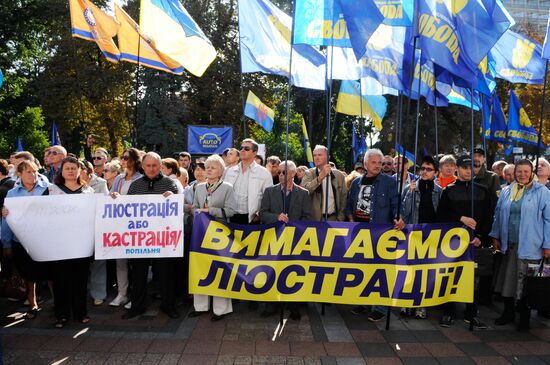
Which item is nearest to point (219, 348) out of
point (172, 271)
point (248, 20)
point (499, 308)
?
point (172, 271)

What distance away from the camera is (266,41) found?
21.6 feet

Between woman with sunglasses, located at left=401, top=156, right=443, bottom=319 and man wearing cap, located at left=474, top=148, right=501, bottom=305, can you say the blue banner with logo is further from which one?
woman with sunglasses, located at left=401, top=156, right=443, bottom=319

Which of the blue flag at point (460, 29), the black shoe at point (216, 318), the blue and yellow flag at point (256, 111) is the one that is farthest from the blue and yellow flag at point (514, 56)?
the black shoe at point (216, 318)

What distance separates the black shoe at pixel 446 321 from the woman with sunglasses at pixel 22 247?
485 cm

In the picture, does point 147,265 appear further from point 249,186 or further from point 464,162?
point 464,162

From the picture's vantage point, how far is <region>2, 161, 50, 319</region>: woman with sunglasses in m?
5.16

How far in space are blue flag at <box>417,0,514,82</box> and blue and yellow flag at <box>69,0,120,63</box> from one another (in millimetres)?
5525

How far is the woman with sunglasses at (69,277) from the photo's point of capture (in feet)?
16.5

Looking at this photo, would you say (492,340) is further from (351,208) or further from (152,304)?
(152,304)

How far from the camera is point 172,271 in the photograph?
5535 millimetres

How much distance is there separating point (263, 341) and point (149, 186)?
91.6 inches

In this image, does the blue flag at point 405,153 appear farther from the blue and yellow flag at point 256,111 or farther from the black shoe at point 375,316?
the blue and yellow flag at point 256,111

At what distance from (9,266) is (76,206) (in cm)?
138

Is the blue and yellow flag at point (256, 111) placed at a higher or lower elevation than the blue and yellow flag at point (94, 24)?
lower
